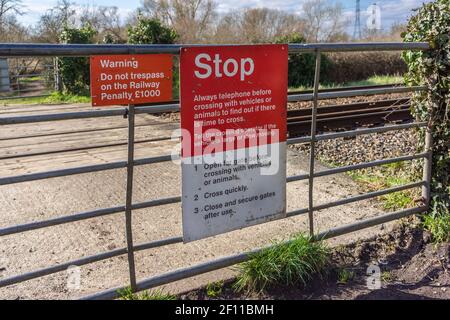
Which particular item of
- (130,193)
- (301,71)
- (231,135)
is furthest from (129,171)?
(301,71)

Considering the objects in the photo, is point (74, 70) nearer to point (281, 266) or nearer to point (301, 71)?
point (301, 71)

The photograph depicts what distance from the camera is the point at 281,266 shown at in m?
3.70

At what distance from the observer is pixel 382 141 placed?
8.87 m

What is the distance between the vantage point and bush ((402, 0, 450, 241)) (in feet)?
14.9

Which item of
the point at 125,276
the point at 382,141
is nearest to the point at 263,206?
the point at 125,276

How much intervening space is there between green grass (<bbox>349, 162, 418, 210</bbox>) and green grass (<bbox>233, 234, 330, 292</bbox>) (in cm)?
165

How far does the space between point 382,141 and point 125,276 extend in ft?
20.6

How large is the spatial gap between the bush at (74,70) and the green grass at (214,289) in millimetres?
16491

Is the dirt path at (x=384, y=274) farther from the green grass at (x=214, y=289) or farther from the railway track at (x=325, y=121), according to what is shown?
the railway track at (x=325, y=121)

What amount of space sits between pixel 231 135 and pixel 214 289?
1.12 meters

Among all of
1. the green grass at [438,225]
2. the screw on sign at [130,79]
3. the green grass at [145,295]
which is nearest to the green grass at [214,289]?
the green grass at [145,295]

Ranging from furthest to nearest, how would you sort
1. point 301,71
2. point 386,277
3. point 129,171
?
point 301,71 → point 386,277 → point 129,171

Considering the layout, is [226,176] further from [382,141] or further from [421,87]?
[382,141]

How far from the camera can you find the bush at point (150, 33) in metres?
19.2
